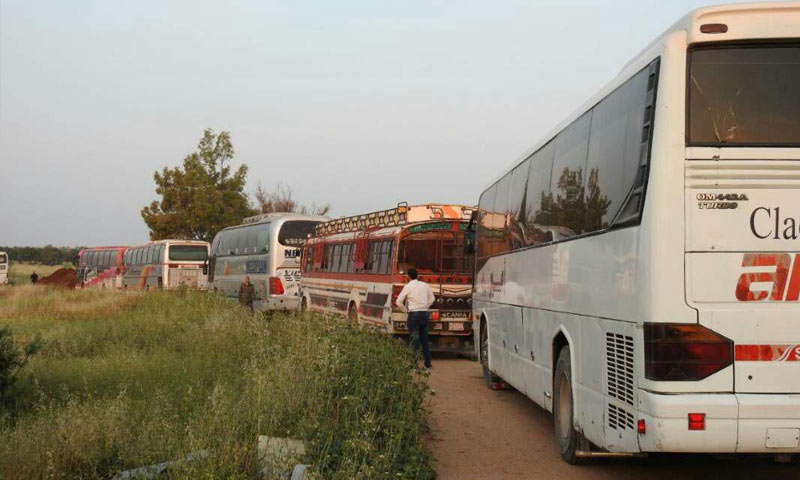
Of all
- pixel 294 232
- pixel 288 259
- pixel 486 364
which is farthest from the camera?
pixel 294 232

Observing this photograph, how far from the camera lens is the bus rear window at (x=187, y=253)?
47219mm

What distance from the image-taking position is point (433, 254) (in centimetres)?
1958

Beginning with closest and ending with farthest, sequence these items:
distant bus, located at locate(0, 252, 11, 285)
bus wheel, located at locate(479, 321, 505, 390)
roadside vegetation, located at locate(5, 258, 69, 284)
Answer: bus wheel, located at locate(479, 321, 505, 390), distant bus, located at locate(0, 252, 11, 285), roadside vegetation, located at locate(5, 258, 69, 284)

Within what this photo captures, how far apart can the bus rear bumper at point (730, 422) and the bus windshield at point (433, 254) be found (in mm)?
13486

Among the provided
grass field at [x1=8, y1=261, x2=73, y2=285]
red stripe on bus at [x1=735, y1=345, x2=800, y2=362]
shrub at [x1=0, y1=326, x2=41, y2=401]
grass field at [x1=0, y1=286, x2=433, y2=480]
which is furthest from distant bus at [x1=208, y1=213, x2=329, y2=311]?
grass field at [x1=8, y1=261, x2=73, y2=285]

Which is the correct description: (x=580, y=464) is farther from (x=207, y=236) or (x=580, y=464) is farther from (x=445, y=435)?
(x=207, y=236)

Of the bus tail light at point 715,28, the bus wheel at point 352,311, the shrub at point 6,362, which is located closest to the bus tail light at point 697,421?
the bus tail light at point 715,28

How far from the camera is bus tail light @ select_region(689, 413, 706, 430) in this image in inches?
236

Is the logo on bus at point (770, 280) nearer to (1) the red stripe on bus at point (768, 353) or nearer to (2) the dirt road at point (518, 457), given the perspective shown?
(1) the red stripe on bus at point (768, 353)

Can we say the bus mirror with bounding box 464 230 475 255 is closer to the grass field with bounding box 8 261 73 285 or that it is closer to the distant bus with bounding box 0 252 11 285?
the grass field with bounding box 8 261 73 285

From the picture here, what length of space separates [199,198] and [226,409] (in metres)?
50.1

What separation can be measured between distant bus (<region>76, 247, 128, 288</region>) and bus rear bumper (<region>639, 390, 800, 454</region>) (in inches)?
2191

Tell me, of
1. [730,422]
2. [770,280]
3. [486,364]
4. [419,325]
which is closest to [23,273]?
[419,325]

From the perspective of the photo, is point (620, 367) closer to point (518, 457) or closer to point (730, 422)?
point (730, 422)
